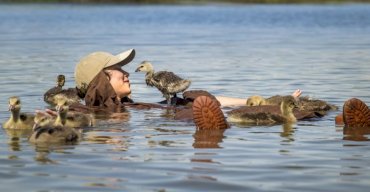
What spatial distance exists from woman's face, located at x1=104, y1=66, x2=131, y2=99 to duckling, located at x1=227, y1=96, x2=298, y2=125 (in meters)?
2.29

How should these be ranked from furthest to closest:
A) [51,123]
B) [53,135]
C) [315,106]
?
[315,106] < [51,123] < [53,135]

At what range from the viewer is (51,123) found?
1177 cm

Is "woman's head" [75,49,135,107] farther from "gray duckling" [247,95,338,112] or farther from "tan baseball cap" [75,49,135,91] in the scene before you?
"gray duckling" [247,95,338,112]

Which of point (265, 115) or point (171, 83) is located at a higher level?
point (171, 83)

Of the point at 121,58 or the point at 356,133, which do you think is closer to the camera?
the point at 356,133

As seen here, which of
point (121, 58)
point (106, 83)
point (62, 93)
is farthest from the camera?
point (62, 93)

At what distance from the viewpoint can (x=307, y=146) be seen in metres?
11.0

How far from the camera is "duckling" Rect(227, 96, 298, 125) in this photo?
13.0m

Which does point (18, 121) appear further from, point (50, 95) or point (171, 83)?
point (50, 95)

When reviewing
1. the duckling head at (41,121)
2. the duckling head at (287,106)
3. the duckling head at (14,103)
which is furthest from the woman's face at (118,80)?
the duckling head at (41,121)

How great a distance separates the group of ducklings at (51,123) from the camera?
11.1m

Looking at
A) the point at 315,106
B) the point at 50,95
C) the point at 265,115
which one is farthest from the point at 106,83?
the point at 315,106

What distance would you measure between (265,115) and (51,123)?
306 cm

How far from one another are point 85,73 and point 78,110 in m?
0.86
